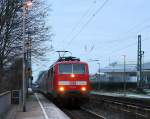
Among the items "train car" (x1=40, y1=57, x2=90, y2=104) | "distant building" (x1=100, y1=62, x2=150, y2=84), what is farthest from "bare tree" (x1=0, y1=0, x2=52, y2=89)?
"distant building" (x1=100, y1=62, x2=150, y2=84)

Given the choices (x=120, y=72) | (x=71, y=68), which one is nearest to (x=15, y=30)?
(x=71, y=68)

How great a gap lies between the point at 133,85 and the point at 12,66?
185ft

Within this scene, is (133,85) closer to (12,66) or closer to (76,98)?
(12,66)

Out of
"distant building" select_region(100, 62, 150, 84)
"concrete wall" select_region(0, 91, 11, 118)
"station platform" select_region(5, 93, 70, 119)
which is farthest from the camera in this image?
"distant building" select_region(100, 62, 150, 84)

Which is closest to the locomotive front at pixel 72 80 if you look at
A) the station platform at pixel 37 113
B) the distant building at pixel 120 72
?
the station platform at pixel 37 113

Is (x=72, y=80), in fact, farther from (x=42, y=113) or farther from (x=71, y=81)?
(x=42, y=113)

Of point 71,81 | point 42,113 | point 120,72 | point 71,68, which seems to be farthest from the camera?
point 120,72

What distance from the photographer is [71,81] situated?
32250mm

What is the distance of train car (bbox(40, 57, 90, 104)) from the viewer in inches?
1254

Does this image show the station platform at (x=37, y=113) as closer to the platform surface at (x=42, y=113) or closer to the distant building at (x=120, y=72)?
the platform surface at (x=42, y=113)

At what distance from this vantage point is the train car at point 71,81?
105 ft

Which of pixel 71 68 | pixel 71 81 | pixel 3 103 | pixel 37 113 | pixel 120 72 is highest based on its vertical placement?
pixel 71 68

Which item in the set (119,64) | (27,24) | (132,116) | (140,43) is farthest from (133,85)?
(132,116)

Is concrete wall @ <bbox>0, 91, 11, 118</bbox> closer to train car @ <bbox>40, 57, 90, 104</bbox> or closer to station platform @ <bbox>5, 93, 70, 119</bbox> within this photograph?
station platform @ <bbox>5, 93, 70, 119</bbox>
